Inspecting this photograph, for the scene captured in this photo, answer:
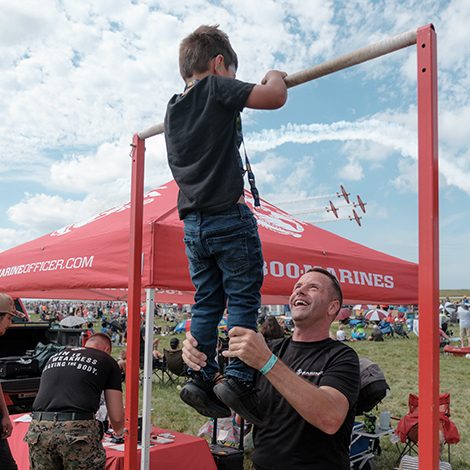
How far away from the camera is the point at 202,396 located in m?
1.85

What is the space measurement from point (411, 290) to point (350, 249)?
2.87 feet

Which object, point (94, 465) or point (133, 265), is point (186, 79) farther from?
point (94, 465)

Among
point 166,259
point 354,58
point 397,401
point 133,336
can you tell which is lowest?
point 397,401

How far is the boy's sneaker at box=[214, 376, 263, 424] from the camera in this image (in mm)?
1696

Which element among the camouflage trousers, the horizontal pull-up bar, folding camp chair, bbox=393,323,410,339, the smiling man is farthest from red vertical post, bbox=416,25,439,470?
folding camp chair, bbox=393,323,410,339

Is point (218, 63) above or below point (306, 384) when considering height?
above

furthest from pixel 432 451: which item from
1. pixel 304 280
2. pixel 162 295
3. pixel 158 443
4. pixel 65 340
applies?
pixel 65 340

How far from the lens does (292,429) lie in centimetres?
228

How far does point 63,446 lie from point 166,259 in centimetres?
165

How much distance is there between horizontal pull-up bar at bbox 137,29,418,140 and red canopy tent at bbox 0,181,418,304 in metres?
2.24

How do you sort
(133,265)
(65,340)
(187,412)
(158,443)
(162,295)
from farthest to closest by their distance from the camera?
1. (65,340)
2. (187,412)
3. (162,295)
4. (158,443)
5. (133,265)

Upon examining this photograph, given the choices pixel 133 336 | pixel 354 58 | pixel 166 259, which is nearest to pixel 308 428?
pixel 133 336

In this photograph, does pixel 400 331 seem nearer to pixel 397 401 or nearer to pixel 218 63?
pixel 397 401

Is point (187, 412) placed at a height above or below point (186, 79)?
below
